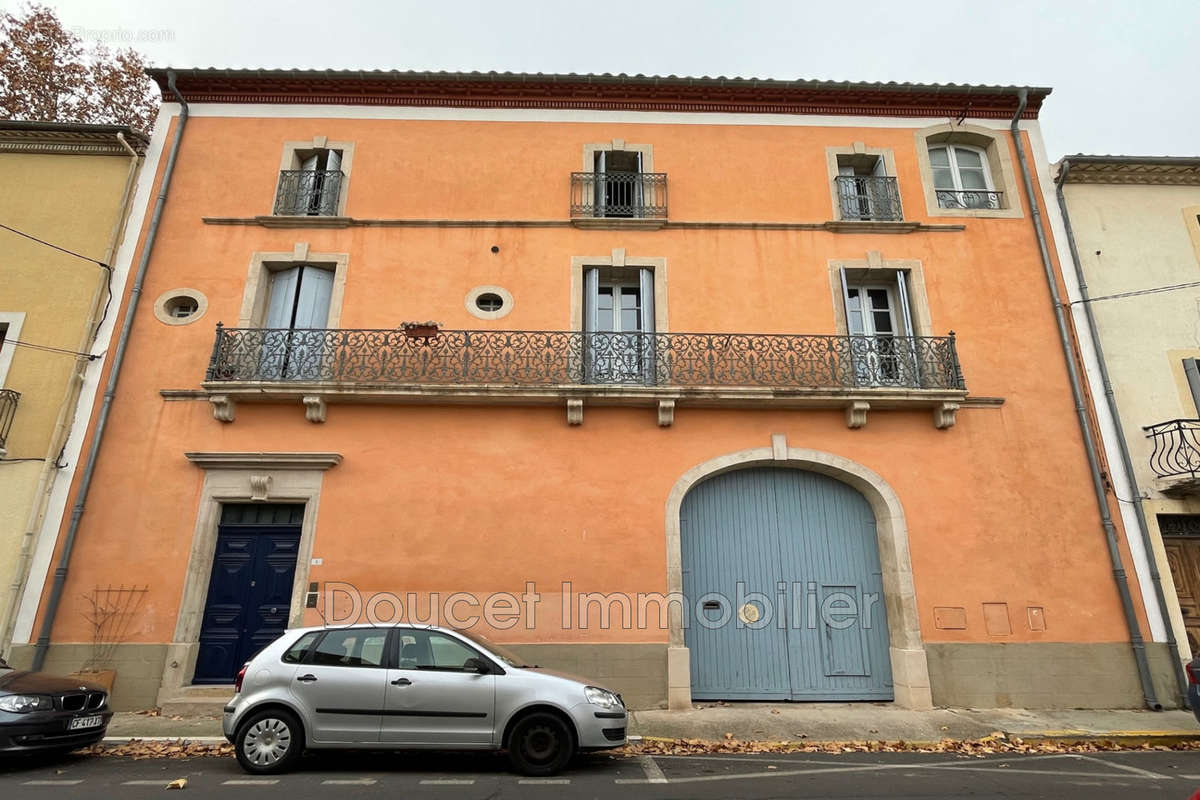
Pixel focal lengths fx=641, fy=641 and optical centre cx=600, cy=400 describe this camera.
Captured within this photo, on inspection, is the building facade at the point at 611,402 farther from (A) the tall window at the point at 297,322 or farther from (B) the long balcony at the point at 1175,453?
(B) the long balcony at the point at 1175,453

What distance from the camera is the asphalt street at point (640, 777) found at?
5375 mm

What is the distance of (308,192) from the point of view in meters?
11.3

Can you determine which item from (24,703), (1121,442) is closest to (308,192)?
(24,703)

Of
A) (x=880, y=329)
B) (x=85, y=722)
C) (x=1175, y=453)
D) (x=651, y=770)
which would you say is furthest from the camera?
(x=880, y=329)

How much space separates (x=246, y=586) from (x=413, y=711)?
4600 millimetres

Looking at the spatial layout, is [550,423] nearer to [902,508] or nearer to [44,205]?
[902,508]

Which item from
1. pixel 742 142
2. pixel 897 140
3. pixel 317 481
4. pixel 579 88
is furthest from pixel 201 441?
pixel 897 140

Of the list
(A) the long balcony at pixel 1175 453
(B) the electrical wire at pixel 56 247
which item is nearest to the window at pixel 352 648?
(B) the electrical wire at pixel 56 247

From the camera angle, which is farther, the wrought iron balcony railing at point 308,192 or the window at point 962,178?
the window at point 962,178

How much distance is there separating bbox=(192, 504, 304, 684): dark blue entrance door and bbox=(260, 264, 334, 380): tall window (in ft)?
6.89

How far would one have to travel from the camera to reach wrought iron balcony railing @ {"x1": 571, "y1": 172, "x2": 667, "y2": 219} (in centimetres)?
1122

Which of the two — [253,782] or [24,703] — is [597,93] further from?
[24,703]

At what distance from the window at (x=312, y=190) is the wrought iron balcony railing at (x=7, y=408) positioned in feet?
15.5

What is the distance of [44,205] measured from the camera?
10.7 meters
